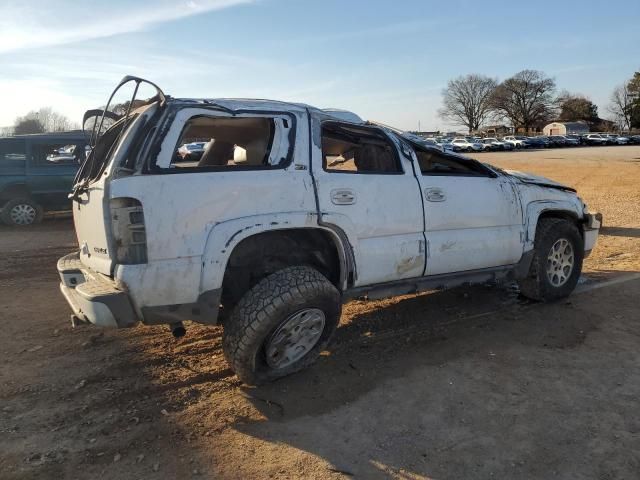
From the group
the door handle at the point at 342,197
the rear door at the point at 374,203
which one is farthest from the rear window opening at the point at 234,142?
the door handle at the point at 342,197

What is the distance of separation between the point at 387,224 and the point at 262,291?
1.12 m

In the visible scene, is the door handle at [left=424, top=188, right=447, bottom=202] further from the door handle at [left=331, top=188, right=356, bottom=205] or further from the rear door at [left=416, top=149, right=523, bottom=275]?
the door handle at [left=331, top=188, right=356, bottom=205]

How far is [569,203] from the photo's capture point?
5605 mm

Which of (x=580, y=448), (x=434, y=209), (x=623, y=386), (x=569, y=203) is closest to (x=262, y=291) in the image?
(x=434, y=209)

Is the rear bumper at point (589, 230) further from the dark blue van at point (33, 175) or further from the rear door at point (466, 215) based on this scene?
the dark blue van at point (33, 175)

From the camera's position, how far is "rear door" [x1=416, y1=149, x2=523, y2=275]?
445 cm

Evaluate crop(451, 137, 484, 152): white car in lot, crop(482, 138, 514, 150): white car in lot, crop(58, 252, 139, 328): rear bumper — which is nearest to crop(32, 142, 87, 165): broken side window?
crop(58, 252, 139, 328): rear bumper

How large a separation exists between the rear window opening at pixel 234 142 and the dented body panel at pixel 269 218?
0.03m

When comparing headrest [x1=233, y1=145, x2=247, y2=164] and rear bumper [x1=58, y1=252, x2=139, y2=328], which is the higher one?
headrest [x1=233, y1=145, x2=247, y2=164]

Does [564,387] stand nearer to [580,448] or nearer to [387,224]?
[580,448]

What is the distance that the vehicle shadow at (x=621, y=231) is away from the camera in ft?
30.0

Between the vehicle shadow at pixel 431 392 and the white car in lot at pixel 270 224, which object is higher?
the white car in lot at pixel 270 224

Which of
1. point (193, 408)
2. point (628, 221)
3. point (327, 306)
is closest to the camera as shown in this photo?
point (193, 408)

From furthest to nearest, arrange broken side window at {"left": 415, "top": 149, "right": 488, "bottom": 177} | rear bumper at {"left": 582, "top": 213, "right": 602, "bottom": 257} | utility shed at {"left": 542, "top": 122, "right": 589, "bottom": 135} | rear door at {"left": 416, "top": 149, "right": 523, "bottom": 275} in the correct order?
utility shed at {"left": 542, "top": 122, "right": 589, "bottom": 135}
rear bumper at {"left": 582, "top": 213, "right": 602, "bottom": 257}
broken side window at {"left": 415, "top": 149, "right": 488, "bottom": 177}
rear door at {"left": 416, "top": 149, "right": 523, "bottom": 275}
